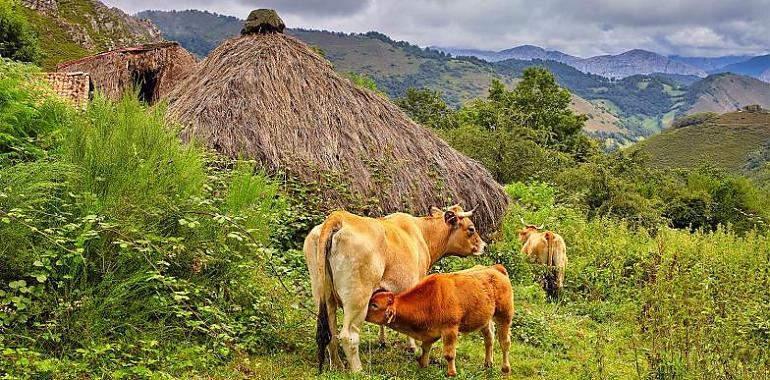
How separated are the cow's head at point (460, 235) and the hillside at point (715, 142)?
330ft

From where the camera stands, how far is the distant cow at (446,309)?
5.81 meters

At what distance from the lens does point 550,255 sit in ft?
38.4

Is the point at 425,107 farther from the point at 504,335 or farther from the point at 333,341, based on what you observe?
the point at 333,341

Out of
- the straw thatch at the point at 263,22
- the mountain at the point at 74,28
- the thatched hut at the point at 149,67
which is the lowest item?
the thatched hut at the point at 149,67

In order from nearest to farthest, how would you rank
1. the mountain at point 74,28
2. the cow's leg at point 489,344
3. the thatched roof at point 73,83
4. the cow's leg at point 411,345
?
the cow's leg at point 489,344, the cow's leg at point 411,345, the thatched roof at point 73,83, the mountain at point 74,28

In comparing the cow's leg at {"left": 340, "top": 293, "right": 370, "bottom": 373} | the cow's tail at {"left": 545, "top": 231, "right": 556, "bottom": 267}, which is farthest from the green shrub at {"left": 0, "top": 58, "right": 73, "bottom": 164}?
the cow's tail at {"left": 545, "top": 231, "right": 556, "bottom": 267}

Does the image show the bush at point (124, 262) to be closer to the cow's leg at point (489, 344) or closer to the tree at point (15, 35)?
the cow's leg at point (489, 344)

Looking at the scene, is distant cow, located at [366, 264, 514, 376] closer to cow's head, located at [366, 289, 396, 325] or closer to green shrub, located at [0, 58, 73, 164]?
cow's head, located at [366, 289, 396, 325]

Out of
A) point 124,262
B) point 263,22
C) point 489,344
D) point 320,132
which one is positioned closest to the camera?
point 124,262

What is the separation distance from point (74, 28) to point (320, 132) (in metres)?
81.4

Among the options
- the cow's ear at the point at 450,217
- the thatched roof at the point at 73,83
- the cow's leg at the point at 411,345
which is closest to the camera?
the cow's leg at the point at 411,345

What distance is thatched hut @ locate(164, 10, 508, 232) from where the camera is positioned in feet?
32.9

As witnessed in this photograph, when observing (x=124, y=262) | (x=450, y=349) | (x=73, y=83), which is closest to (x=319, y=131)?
(x=450, y=349)

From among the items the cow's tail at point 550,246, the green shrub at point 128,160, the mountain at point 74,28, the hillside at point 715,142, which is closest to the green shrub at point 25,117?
the green shrub at point 128,160
